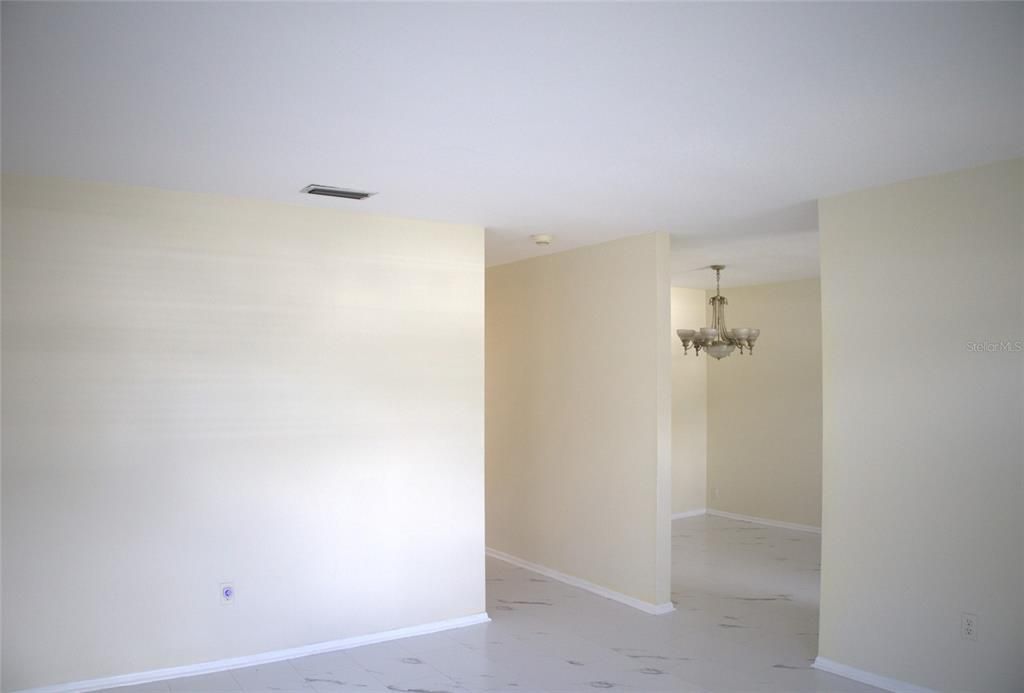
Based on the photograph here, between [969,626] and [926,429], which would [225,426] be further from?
[969,626]

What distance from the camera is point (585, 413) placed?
18.3 feet

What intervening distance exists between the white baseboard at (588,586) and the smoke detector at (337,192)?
3.11 metres

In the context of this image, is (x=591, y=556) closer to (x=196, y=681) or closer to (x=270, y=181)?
(x=196, y=681)

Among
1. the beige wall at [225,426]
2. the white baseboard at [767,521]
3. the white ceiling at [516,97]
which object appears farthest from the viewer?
the white baseboard at [767,521]

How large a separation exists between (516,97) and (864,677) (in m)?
3.26

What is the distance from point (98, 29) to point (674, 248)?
13.8 feet

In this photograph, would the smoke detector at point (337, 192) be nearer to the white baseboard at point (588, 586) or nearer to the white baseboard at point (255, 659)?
the white baseboard at point (255, 659)

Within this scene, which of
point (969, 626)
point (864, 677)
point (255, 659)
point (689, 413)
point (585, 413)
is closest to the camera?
point (969, 626)

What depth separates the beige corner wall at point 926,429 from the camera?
3357 millimetres

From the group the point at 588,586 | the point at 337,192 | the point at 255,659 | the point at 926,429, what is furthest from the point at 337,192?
the point at 588,586

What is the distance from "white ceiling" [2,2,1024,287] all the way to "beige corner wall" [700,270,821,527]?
13.1 feet

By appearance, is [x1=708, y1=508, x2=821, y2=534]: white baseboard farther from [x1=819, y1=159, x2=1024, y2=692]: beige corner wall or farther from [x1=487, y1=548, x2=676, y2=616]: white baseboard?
[x1=819, y1=159, x2=1024, y2=692]: beige corner wall

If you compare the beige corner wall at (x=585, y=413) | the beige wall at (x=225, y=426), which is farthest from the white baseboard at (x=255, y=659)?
the beige corner wall at (x=585, y=413)

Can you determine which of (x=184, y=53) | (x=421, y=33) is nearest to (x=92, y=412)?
(x=184, y=53)
